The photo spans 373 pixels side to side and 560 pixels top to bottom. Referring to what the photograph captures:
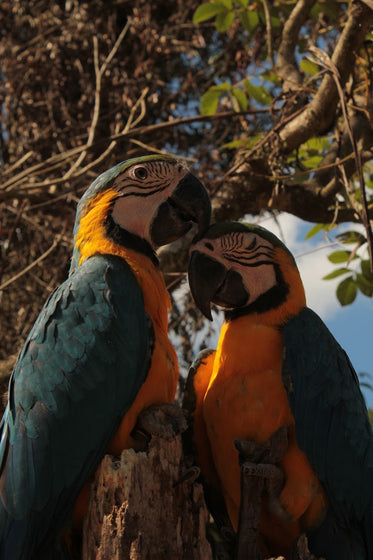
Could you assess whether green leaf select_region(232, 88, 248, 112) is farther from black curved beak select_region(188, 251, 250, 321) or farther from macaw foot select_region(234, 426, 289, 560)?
macaw foot select_region(234, 426, 289, 560)

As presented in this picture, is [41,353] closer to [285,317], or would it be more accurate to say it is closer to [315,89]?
[285,317]

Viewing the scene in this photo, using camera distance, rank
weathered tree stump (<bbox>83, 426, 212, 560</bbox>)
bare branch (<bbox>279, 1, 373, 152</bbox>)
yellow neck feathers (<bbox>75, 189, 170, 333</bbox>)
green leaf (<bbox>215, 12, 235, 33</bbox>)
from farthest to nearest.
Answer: green leaf (<bbox>215, 12, 235, 33</bbox>) < bare branch (<bbox>279, 1, 373, 152</bbox>) < yellow neck feathers (<bbox>75, 189, 170, 333</bbox>) < weathered tree stump (<bbox>83, 426, 212, 560</bbox>)

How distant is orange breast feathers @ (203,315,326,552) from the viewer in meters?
2.33

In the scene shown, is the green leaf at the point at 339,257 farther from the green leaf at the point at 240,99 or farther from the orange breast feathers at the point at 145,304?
the orange breast feathers at the point at 145,304

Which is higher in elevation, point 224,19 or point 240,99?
point 224,19

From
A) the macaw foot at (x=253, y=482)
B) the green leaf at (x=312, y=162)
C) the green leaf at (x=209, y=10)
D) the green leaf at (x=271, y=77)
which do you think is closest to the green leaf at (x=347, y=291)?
the green leaf at (x=312, y=162)

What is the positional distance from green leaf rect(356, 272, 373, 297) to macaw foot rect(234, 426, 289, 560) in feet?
6.81

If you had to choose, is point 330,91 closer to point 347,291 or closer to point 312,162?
point 312,162

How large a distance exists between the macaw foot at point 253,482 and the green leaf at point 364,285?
208 cm

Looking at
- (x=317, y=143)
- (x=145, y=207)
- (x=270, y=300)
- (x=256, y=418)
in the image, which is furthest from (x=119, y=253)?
(x=317, y=143)

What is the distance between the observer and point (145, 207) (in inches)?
102

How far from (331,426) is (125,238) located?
3.40ft

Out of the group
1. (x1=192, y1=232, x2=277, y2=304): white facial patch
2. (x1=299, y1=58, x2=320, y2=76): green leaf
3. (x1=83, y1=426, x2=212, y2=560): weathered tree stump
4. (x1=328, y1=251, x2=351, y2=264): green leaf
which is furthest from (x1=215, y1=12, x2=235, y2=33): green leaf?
(x1=83, y1=426, x2=212, y2=560): weathered tree stump

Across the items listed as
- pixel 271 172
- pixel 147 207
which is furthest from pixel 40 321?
pixel 271 172
